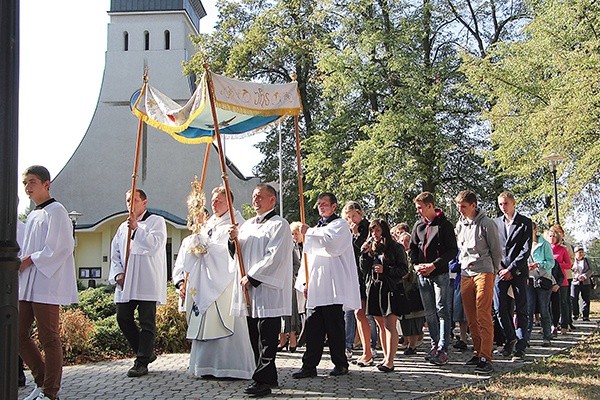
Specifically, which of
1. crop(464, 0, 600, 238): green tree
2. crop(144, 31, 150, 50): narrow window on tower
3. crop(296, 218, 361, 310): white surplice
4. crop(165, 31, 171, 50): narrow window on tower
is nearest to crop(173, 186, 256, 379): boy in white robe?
crop(296, 218, 361, 310): white surplice

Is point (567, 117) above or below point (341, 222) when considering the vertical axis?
above

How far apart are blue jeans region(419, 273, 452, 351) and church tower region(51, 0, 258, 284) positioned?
25.0 metres

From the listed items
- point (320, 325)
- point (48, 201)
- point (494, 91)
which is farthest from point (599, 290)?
point (48, 201)

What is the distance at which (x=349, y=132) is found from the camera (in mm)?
24266

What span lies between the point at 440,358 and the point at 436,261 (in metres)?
1.18

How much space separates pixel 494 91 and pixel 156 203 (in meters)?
19.0

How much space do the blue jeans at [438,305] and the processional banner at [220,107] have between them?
2.59 metres

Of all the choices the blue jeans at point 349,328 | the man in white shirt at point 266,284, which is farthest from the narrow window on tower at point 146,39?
the man in white shirt at point 266,284

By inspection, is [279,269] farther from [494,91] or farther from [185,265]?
[494,91]

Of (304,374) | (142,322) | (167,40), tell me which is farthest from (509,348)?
(167,40)

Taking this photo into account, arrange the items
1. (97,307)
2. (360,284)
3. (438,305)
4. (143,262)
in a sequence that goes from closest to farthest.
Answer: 1. (143,262)
2. (438,305)
3. (360,284)
4. (97,307)

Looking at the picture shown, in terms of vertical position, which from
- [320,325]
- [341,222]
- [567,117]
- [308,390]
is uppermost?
[567,117]

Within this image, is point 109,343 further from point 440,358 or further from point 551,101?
point 551,101

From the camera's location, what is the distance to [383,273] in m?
7.87
